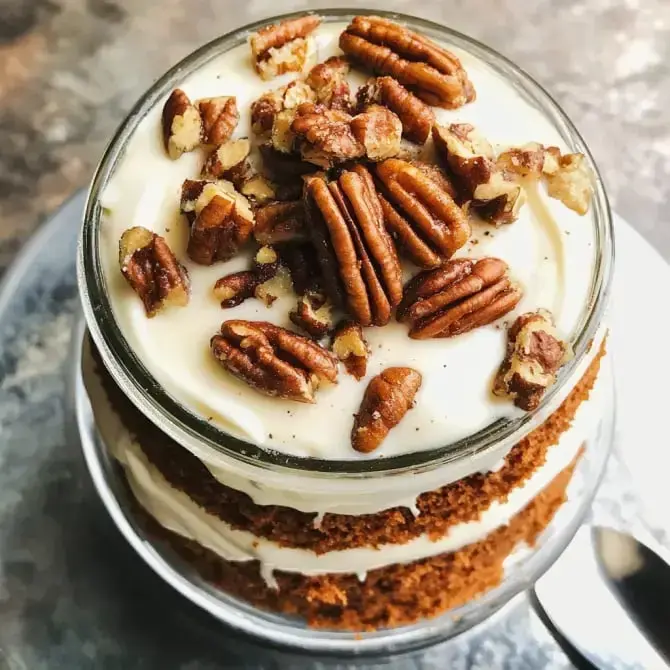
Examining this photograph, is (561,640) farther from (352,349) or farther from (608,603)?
(352,349)

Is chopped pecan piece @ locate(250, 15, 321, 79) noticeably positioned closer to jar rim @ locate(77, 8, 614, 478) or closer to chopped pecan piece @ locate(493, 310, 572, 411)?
jar rim @ locate(77, 8, 614, 478)

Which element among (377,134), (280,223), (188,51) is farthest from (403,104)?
(188,51)

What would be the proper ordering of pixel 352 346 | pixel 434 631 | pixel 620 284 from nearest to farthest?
pixel 352 346 → pixel 434 631 → pixel 620 284

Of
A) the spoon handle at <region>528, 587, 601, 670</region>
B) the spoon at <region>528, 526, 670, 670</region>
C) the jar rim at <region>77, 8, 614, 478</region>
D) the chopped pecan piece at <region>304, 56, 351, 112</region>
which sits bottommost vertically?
the spoon handle at <region>528, 587, 601, 670</region>

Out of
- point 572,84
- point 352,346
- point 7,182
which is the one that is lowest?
point 7,182

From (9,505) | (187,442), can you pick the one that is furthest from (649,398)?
(9,505)

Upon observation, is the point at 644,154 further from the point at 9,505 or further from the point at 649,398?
the point at 9,505

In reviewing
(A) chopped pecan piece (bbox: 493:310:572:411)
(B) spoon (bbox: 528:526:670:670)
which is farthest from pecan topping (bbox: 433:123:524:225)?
(B) spoon (bbox: 528:526:670:670)
